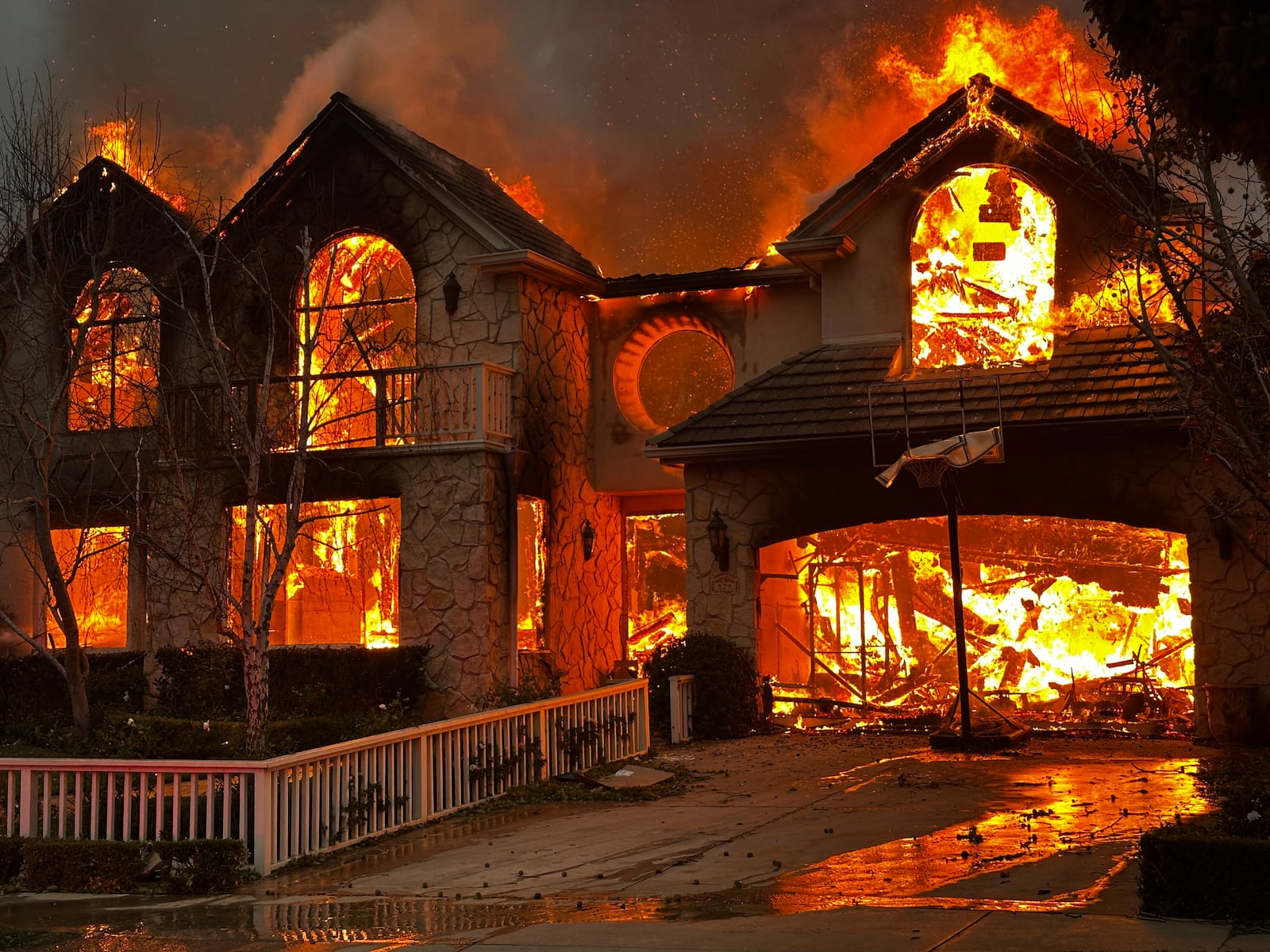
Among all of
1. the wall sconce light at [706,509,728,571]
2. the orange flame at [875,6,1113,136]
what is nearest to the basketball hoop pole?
the wall sconce light at [706,509,728,571]

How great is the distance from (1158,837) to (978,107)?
43.2ft

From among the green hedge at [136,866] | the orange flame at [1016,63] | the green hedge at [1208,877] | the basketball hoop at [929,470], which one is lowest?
the green hedge at [136,866]

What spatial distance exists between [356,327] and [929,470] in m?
9.15

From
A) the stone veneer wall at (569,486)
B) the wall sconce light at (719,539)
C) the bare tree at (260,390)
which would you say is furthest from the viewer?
the stone veneer wall at (569,486)

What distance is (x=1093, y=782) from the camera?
1297 centimetres

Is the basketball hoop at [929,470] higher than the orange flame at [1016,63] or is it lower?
Answer: lower

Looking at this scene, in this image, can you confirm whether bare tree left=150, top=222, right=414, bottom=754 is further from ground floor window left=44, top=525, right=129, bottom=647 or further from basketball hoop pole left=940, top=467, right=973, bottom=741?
basketball hoop pole left=940, top=467, right=973, bottom=741

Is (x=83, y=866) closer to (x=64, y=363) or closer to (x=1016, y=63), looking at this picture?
(x=64, y=363)

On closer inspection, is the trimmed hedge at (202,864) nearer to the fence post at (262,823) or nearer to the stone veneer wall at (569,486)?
the fence post at (262,823)

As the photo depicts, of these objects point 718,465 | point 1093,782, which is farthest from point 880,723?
point 1093,782

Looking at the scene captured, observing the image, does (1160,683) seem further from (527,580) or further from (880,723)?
(527,580)

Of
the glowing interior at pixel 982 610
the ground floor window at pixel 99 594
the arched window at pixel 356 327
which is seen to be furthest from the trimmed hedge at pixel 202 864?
the ground floor window at pixel 99 594

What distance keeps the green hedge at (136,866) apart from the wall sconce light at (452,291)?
1192 cm

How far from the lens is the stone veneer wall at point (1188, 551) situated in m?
16.2
